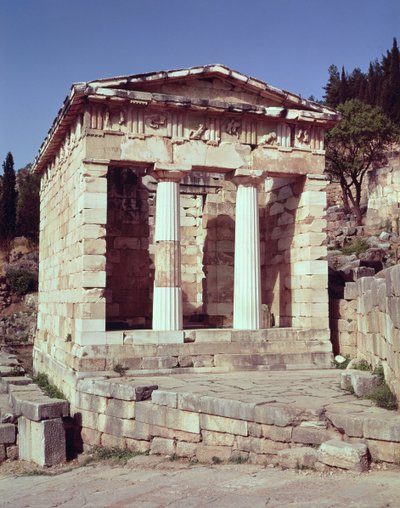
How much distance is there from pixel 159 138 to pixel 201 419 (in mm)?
6942

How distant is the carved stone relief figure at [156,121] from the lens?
13.6 metres

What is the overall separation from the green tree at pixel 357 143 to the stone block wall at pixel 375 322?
24382 millimetres

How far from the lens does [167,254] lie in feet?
44.0

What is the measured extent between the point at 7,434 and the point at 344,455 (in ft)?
22.0

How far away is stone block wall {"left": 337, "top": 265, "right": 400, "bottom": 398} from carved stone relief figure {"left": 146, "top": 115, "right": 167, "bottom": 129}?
5.63 meters

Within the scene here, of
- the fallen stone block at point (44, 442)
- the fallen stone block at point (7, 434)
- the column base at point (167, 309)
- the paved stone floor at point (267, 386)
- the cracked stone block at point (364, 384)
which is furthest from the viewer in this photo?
the column base at point (167, 309)

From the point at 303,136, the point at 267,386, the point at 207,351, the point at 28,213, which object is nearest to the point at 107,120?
the point at 303,136

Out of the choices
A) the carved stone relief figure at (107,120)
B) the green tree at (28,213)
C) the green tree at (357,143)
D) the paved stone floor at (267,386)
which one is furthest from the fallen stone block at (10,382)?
the green tree at (28,213)

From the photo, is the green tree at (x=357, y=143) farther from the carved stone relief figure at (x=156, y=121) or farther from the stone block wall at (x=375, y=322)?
the carved stone relief figure at (x=156, y=121)

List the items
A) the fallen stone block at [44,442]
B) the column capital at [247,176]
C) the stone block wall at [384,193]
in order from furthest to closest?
the stone block wall at [384,193] → the column capital at [247,176] → the fallen stone block at [44,442]

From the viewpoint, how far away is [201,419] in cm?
900

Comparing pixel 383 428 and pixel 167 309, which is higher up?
pixel 167 309

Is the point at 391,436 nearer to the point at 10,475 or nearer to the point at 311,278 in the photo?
the point at 10,475

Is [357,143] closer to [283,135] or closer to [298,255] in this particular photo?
[283,135]
